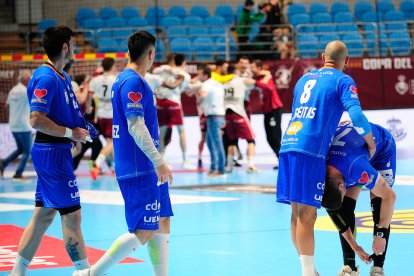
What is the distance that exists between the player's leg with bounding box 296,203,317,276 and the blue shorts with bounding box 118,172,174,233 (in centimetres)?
103

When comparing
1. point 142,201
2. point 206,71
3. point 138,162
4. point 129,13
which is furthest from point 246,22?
point 142,201

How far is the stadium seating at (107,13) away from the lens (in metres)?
24.5

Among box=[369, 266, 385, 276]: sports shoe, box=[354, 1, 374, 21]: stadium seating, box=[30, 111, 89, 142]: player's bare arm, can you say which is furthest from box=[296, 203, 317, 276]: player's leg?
box=[354, 1, 374, 21]: stadium seating

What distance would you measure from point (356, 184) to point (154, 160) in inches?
71.9

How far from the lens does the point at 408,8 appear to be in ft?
83.0

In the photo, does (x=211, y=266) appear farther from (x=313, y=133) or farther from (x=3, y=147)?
(x=3, y=147)

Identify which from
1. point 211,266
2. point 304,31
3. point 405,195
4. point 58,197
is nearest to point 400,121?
point 304,31

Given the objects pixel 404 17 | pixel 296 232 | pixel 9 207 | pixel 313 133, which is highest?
pixel 404 17

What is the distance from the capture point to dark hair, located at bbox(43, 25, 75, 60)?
6684 mm

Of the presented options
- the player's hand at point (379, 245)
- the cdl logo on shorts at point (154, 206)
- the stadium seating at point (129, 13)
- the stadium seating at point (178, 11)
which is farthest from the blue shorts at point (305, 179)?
the stadium seating at point (178, 11)

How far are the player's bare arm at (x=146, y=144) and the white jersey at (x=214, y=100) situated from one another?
10.3m

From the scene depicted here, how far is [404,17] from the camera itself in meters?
24.8

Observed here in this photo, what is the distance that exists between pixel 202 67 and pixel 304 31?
7848 mm

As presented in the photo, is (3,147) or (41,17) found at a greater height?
(41,17)
